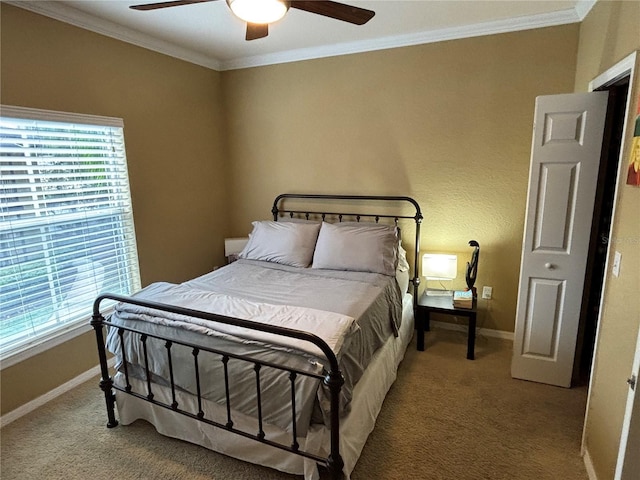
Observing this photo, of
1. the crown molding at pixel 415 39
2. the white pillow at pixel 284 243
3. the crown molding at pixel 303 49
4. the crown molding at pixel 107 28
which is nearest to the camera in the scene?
the crown molding at pixel 107 28

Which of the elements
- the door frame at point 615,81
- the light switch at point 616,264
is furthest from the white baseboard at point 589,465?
the light switch at point 616,264

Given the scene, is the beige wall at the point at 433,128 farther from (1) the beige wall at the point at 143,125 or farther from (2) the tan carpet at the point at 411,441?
(2) the tan carpet at the point at 411,441

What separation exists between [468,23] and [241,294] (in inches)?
106

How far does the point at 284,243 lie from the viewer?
3.35m

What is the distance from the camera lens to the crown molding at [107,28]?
2379mm

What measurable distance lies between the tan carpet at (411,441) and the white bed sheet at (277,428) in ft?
0.27

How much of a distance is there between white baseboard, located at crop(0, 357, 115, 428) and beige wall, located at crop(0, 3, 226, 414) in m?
0.04

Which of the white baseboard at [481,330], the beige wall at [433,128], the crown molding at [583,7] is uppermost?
the crown molding at [583,7]

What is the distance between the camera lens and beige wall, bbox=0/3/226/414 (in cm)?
239

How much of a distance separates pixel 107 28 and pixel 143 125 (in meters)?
0.72

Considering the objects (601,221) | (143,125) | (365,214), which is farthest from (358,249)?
(143,125)

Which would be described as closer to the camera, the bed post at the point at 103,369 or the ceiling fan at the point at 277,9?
the ceiling fan at the point at 277,9

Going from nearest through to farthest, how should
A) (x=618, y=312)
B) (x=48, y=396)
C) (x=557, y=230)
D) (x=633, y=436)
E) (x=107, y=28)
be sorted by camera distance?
(x=633, y=436) → (x=618, y=312) → (x=557, y=230) → (x=48, y=396) → (x=107, y=28)

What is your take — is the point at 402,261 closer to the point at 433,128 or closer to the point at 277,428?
the point at 433,128
